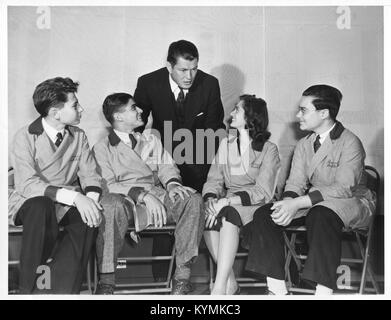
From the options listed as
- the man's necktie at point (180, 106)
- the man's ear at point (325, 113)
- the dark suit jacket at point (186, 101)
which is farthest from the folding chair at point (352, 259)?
the man's necktie at point (180, 106)

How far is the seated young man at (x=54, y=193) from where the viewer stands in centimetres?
347

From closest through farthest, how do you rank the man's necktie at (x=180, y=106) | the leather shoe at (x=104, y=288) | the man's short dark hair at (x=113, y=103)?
the leather shoe at (x=104, y=288) → the man's short dark hair at (x=113, y=103) → the man's necktie at (x=180, y=106)

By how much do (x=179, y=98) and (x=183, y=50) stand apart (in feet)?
0.89

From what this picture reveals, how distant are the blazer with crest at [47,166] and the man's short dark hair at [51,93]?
8cm

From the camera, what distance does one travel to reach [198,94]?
3.88 m

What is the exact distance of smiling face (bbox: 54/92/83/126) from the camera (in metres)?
3.71

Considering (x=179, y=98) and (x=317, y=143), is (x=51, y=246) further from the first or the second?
(x=317, y=143)

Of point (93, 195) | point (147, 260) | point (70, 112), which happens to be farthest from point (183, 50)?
point (147, 260)

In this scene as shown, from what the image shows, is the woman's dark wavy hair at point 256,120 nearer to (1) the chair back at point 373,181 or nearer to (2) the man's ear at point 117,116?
(1) the chair back at point 373,181

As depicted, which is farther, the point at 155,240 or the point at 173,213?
the point at 155,240

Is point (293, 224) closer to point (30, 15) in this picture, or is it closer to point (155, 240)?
point (155, 240)

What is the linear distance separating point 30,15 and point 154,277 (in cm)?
160
